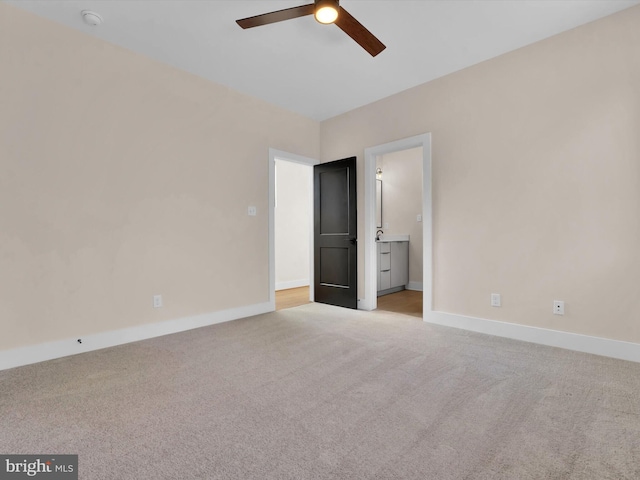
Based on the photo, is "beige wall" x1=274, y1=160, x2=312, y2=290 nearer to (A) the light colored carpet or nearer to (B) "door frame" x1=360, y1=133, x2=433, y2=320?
(B) "door frame" x1=360, y1=133, x2=433, y2=320

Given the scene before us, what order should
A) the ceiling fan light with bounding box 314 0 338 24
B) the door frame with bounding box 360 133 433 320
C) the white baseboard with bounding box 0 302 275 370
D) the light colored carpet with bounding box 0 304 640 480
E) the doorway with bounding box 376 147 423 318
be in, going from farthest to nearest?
the doorway with bounding box 376 147 423 318 < the door frame with bounding box 360 133 433 320 < the white baseboard with bounding box 0 302 275 370 < the ceiling fan light with bounding box 314 0 338 24 < the light colored carpet with bounding box 0 304 640 480

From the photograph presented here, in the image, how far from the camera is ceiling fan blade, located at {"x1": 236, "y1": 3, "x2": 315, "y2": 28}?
6.96ft

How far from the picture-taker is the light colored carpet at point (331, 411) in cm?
132

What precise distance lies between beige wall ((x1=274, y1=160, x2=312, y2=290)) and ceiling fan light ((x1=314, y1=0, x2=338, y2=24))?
4.03m

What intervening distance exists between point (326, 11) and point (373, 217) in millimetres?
2540

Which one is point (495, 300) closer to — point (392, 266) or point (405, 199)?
point (392, 266)

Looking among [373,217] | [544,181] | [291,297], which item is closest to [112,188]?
[373,217]

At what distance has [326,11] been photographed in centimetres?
209

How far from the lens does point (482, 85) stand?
10.4 ft

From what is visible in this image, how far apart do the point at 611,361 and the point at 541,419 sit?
1.30 metres

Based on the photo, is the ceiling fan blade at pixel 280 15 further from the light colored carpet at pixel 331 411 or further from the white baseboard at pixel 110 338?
the white baseboard at pixel 110 338

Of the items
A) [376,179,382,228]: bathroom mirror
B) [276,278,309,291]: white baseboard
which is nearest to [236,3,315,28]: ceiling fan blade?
[376,179,382,228]: bathroom mirror

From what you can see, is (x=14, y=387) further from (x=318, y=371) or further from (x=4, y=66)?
(x=4, y=66)

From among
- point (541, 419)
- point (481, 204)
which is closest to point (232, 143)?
point (481, 204)
